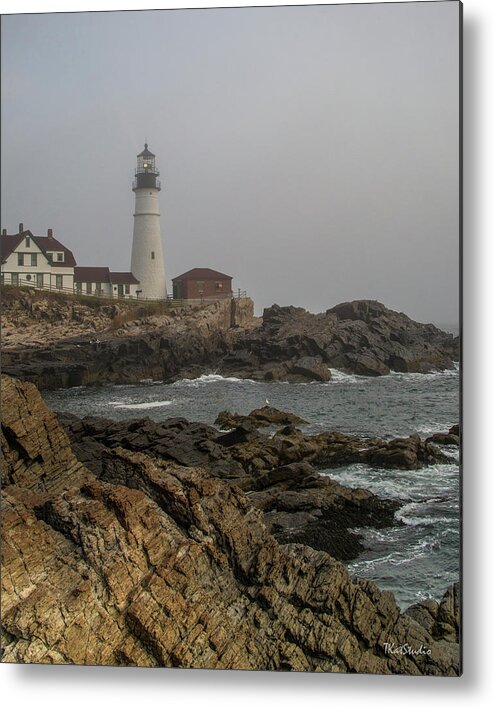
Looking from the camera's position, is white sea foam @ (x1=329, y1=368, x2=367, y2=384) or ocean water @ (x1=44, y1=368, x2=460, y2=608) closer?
ocean water @ (x1=44, y1=368, x2=460, y2=608)

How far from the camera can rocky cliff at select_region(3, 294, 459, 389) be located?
5730 mm

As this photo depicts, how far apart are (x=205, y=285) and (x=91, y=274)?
0.80m

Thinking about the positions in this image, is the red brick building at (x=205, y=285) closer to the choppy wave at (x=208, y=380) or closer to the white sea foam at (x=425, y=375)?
the choppy wave at (x=208, y=380)

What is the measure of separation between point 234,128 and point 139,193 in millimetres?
788

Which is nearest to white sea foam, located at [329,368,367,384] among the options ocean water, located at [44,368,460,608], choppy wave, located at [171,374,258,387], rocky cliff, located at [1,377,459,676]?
ocean water, located at [44,368,460,608]

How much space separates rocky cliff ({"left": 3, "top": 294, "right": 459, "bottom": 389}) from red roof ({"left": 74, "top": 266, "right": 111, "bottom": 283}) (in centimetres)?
21

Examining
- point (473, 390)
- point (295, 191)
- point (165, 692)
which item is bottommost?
point (165, 692)

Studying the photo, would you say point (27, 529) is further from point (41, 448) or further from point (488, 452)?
point (488, 452)

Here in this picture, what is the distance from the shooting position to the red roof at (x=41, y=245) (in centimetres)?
563

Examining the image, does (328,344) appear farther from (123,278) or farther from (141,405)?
(123,278)

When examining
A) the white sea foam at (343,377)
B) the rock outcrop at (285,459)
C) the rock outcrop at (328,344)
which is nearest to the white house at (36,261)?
the rock outcrop at (285,459)

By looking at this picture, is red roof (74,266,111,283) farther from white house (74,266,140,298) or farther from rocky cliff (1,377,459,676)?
rocky cliff (1,377,459,676)

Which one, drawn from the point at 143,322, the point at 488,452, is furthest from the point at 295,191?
the point at 488,452

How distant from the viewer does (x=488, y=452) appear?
16.8 feet
